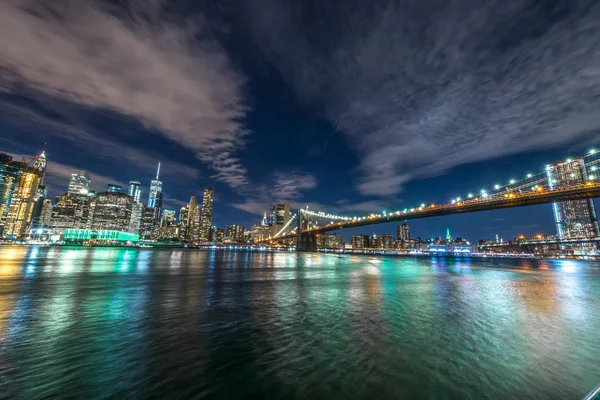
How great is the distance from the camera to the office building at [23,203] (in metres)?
161

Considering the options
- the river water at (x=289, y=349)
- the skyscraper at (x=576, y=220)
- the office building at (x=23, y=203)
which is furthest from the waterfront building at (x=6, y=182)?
the skyscraper at (x=576, y=220)

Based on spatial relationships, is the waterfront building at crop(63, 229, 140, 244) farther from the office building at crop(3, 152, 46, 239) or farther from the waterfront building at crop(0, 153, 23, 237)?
the waterfront building at crop(0, 153, 23, 237)

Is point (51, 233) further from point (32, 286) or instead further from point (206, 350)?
point (206, 350)

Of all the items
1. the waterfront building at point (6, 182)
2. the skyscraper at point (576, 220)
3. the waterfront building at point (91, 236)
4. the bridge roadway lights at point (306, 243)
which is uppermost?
the waterfront building at point (6, 182)

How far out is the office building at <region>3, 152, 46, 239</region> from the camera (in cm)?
16075

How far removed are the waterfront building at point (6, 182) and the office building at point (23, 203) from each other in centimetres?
213

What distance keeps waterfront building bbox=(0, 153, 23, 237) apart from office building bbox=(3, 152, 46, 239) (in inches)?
83.9

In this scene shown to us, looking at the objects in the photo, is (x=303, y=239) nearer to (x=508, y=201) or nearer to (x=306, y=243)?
(x=306, y=243)

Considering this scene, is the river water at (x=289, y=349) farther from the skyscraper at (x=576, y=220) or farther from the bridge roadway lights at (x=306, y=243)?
the skyscraper at (x=576, y=220)

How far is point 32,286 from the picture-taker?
17469mm

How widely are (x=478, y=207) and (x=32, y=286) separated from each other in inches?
3069

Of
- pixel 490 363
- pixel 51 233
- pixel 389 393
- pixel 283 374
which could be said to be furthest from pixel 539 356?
pixel 51 233

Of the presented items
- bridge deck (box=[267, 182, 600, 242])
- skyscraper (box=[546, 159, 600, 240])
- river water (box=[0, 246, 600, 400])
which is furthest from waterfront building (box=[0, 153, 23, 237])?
skyscraper (box=[546, 159, 600, 240])

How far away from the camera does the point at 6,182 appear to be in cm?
16088
